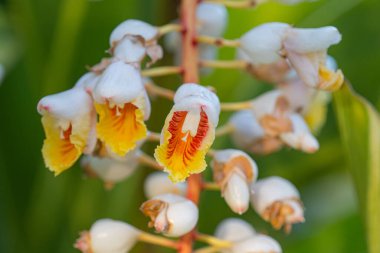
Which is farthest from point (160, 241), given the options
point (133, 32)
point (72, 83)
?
point (72, 83)

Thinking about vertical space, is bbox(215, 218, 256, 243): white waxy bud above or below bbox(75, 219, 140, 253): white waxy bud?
below

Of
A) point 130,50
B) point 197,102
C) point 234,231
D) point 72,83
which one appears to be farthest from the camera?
point 72,83

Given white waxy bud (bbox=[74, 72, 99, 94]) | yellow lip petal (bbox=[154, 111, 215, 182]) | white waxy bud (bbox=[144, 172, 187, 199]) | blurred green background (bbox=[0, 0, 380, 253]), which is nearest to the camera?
yellow lip petal (bbox=[154, 111, 215, 182])

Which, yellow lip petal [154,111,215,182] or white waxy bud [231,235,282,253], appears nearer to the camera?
yellow lip petal [154,111,215,182]

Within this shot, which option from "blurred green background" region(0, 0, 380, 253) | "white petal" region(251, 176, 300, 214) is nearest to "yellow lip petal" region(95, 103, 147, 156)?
"white petal" region(251, 176, 300, 214)

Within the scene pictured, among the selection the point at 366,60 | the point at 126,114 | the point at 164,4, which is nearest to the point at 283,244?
the point at 366,60

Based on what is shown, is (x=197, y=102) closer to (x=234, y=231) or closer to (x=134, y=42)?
(x=134, y=42)

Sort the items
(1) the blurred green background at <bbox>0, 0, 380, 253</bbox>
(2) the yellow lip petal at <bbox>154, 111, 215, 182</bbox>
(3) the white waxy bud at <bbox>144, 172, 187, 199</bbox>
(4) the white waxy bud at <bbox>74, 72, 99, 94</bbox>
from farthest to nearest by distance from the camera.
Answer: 1. (1) the blurred green background at <bbox>0, 0, 380, 253</bbox>
2. (3) the white waxy bud at <bbox>144, 172, 187, 199</bbox>
3. (4) the white waxy bud at <bbox>74, 72, 99, 94</bbox>
4. (2) the yellow lip petal at <bbox>154, 111, 215, 182</bbox>

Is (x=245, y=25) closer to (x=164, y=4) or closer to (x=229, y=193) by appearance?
(x=164, y=4)

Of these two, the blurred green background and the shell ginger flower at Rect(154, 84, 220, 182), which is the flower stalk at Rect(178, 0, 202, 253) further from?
the blurred green background
